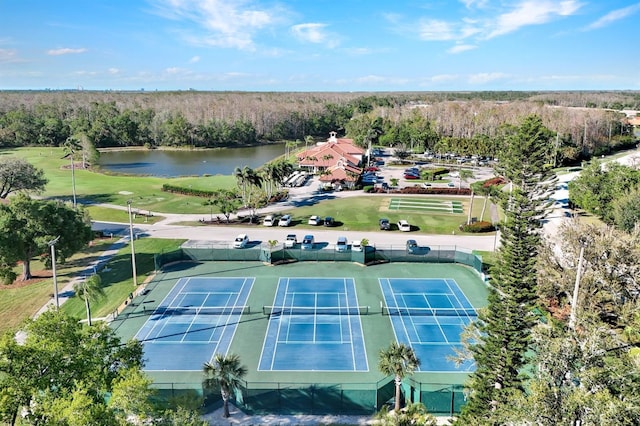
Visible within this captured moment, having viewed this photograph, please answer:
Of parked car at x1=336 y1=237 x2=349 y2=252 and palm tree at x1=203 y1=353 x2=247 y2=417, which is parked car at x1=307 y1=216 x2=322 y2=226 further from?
palm tree at x1=203 y1=353 x2=247 y2=417

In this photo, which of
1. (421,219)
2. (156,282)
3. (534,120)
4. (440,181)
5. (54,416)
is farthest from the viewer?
(440,181)

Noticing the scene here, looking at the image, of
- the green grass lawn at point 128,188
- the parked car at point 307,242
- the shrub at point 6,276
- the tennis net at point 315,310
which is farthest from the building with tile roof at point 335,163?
the shrub at point 6,276

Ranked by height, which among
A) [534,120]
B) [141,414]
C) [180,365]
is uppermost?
[534,120]

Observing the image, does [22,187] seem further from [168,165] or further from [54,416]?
[54,416]

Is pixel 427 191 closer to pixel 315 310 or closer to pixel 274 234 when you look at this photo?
pixel 274 234

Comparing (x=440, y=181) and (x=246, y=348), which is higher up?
(x=440, y=181)

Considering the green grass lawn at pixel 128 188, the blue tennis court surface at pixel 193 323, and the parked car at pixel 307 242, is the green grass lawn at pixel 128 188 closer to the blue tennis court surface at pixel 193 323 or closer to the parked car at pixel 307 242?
the parked car at pixel 307 242

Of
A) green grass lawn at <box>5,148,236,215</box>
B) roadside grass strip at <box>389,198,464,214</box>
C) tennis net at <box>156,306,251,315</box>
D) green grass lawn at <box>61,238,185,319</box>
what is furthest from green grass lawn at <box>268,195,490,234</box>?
tennis net at <box>156,306,251,315</box>

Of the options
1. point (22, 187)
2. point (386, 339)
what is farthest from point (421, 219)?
point (22, 187)
